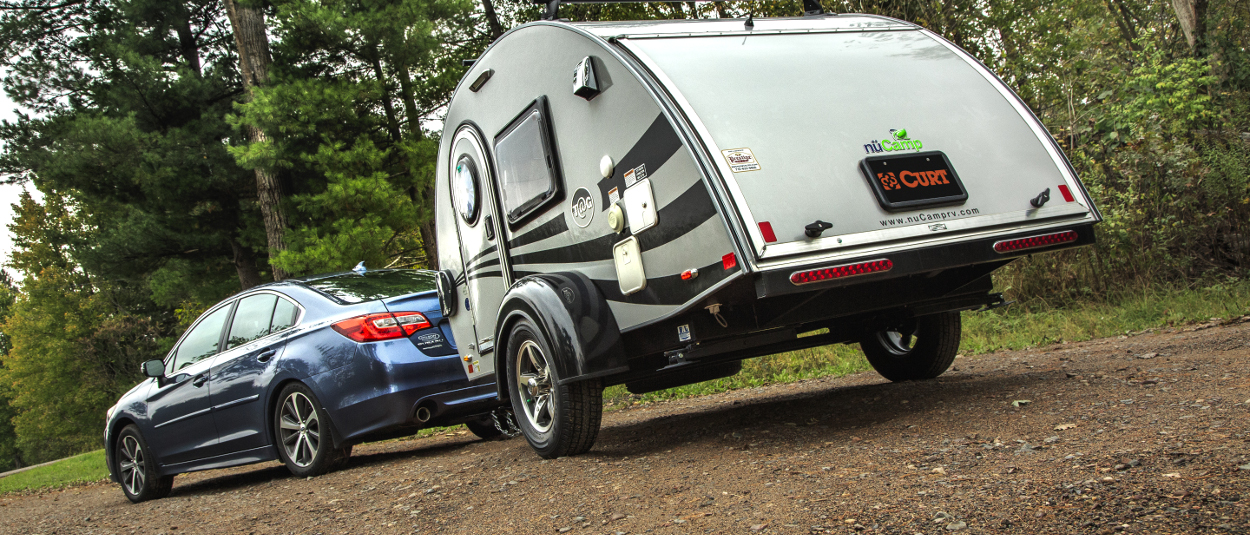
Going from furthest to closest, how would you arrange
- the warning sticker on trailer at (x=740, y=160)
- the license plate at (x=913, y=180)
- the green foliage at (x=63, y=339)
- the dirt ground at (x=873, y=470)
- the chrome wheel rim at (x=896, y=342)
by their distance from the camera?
the green foliage at (x=63, y=339)
the chrome wheel rim at (x=896, y=342)
the license plate at (x=913, y=180)
the warning sticker on trailer at (x=740, y=160)
the dirt ground at (x=873, y=470)

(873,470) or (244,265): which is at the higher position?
(244,265)

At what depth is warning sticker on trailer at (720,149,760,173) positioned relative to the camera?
13.3ft

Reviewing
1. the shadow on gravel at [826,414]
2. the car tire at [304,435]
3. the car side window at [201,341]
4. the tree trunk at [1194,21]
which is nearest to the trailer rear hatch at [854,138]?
the shadow on gravel at [826,414]

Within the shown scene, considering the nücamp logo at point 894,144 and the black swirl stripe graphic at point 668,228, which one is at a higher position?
the nücamp logo at point 894,144

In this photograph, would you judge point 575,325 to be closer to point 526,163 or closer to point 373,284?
point 526,163

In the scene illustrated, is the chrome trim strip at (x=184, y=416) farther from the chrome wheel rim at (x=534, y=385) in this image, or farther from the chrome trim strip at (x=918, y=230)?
the chrome trim strip at (x=918, y=230)

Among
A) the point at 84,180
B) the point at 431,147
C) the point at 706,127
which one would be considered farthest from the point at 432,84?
the point at 706,127

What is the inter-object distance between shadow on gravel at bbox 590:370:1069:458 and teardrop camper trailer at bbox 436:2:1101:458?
39cm

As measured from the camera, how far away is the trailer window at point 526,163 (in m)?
5.25

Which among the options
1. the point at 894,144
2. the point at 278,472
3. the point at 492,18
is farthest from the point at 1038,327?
the point at 492,18

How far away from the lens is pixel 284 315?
6.72m

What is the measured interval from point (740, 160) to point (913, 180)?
0.89 m

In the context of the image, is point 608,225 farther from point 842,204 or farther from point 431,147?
point 431,147

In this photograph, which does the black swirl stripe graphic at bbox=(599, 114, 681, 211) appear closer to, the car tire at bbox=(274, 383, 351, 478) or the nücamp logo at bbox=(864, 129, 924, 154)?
the nücamp logo at bbox=(864, 129, 924, 154)
